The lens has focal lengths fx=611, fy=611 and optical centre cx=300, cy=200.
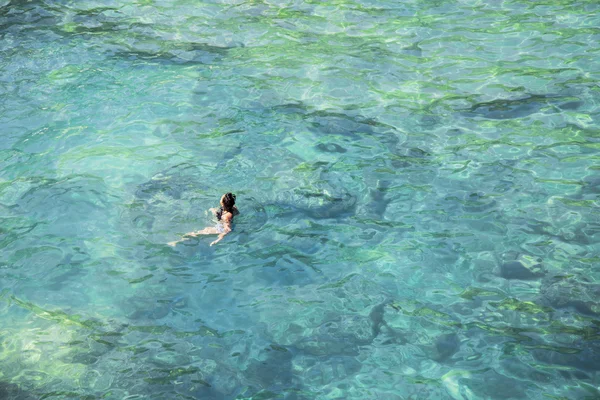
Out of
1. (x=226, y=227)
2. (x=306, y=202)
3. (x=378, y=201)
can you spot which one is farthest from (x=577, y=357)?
(x=226, y=227)

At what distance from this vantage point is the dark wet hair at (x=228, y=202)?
793 cm

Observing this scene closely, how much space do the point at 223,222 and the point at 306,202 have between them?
4.26ft

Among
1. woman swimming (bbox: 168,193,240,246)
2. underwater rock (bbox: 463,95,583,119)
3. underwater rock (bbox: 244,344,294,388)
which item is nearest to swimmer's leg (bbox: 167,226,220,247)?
woman swimming (bbox: 168,193,240,246)

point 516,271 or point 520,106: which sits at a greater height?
point 520,106

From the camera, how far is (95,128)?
1045 cm

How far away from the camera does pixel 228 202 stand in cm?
798

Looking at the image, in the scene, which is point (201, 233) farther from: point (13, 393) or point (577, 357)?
point (577, 357)

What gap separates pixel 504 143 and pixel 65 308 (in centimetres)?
689

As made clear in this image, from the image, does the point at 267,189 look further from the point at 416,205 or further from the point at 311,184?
the point at 416,205

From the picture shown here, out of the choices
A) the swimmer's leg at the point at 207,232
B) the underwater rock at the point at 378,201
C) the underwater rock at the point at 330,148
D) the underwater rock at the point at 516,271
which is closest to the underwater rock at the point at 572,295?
the underwater rock at the point at 516,271

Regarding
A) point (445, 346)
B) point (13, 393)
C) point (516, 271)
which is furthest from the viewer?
point (516, 271)

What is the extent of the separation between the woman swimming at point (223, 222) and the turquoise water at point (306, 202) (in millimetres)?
121

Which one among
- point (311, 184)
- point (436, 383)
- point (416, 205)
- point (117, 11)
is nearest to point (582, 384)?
point (436, 383)

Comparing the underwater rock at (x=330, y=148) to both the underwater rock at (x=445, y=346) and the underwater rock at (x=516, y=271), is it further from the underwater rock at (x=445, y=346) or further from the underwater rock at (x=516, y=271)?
the underwater rock at (x=445, y=346)
